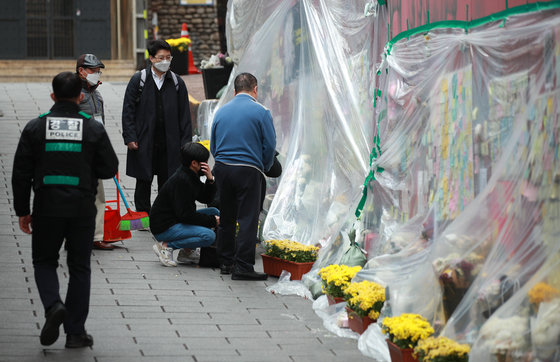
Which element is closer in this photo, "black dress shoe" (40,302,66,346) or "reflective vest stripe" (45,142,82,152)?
"black dress shoe" (40,302,66,346)

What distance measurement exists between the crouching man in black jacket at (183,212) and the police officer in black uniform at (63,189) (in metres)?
2.35

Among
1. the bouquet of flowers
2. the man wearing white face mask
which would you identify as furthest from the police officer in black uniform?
the man wearing white face mask

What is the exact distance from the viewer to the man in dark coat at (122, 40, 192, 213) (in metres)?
9.61

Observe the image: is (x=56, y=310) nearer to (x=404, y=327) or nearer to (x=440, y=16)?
(x=404, y=327)

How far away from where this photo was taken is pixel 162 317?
663 centimetres

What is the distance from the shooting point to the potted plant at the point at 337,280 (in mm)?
6750

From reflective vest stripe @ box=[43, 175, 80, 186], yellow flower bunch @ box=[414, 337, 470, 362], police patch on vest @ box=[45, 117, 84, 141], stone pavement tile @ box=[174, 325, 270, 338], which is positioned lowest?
stone pavement tile @ box=[174, 325, 270, 338]

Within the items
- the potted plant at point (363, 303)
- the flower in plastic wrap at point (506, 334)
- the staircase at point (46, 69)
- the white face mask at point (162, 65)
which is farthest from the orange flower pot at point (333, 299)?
the staircase at point (46, 69)

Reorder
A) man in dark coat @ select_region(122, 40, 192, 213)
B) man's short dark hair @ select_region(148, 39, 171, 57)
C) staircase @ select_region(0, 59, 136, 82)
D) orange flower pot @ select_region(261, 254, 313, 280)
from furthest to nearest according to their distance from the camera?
staircase @ select_region(0, 59, 136, 82)
man in dark coat @ select_region(122, 40, 192, 213)
man's short dark hair @ select_region(148, 39, 171, 57)
orange flower pot @ select_region(261, 254, 313, 280)

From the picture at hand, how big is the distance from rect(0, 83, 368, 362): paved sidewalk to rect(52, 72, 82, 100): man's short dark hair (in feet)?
4.93

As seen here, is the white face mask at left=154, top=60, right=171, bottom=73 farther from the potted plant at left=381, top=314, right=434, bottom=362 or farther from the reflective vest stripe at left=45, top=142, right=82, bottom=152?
the potted plant at left=381, top=314, right=434, bottom=362

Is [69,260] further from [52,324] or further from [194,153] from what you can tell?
[194,153]

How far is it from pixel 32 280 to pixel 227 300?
1583 millimetres

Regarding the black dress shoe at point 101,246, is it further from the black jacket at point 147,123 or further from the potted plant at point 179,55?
the potted plant at point 179,55
